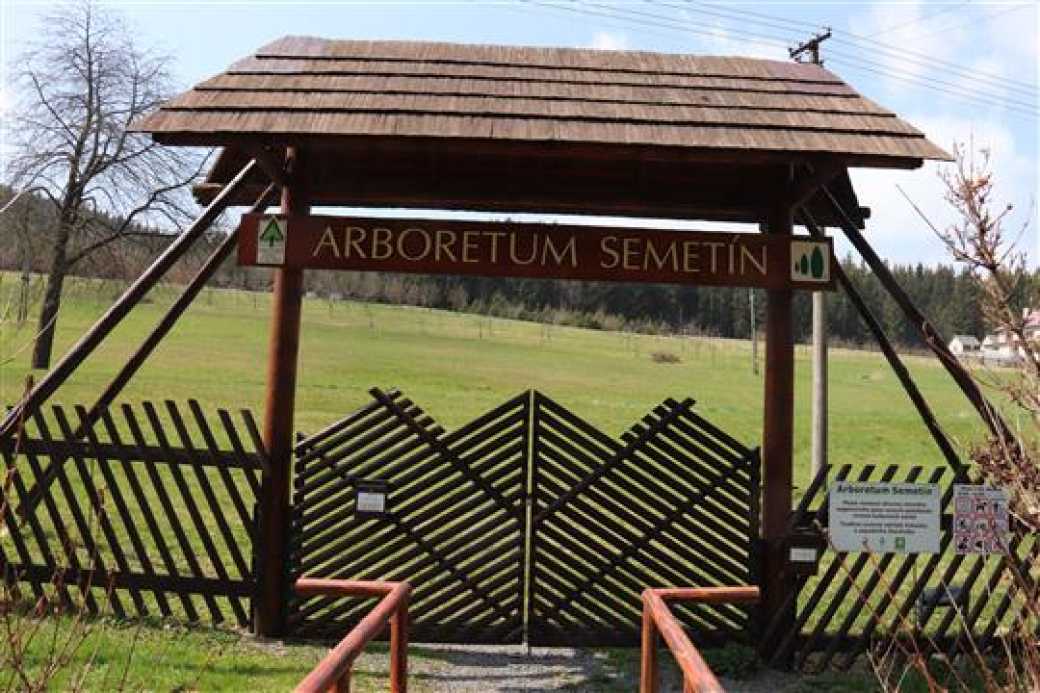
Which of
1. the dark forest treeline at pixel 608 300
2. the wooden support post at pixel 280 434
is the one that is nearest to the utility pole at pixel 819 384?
the wooden support post at pixel 280 434

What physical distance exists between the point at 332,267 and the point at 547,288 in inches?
3363

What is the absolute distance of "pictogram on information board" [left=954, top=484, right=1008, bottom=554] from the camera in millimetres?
6527

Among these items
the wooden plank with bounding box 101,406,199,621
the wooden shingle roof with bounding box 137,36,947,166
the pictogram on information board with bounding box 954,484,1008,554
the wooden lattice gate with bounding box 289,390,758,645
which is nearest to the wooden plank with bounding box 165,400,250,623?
the wooden plank with bounding box 101,406,199,621

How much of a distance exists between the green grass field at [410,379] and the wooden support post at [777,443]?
3.19 metres

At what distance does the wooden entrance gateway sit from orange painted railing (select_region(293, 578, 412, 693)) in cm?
188

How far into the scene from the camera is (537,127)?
6422 mm

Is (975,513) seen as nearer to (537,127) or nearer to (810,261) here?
(810,261)

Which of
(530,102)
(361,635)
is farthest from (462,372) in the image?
(361,635)

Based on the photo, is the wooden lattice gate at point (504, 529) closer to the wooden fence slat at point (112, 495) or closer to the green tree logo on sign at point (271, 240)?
the wooden fence slat at point (112, 495)

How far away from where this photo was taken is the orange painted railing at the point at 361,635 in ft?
9.19

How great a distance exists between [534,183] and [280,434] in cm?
315

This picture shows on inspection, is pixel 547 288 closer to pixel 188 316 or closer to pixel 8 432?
pixel 188 316

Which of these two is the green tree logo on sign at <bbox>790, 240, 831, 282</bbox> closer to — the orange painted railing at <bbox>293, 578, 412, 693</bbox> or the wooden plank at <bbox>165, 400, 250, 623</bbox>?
the orange painted railing at <bbox>293, 578, 412, 693</bbox>

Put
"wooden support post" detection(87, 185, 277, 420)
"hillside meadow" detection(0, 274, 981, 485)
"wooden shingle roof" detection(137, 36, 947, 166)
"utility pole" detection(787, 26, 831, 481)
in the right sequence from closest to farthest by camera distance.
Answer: "wooden shingle roof" detection(137, 36, 947, 166) → "wooden support post" detection(87, 185, 277, 420) → "utility pole" detection(787, 26, 831, 481) → "hillside meadow" detection(0, 274, 981, 485)
